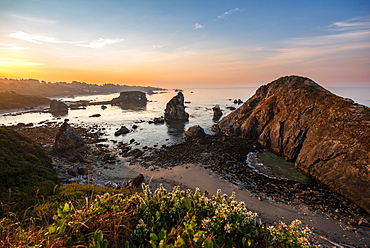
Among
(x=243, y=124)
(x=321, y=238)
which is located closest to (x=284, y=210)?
(x=321, y=238)

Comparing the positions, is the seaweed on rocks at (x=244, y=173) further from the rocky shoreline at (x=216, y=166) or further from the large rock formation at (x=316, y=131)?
the large rock formation at (x=316, y=131)

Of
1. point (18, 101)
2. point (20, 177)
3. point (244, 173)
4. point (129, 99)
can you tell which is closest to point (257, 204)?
point (244, 173)

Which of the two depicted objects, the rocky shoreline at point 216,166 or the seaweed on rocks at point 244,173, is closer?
the seaweed on rocks at point 244,173

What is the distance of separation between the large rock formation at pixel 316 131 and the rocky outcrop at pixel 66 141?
119 feet

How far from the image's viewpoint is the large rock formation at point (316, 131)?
61.7 ft

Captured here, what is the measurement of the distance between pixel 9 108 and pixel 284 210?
130053 mm

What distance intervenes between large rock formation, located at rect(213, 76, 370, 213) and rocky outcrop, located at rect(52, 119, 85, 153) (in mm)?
36246

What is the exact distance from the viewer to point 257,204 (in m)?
17.5

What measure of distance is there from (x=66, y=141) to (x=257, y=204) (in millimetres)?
36414

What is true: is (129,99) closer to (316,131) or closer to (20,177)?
(20,177)

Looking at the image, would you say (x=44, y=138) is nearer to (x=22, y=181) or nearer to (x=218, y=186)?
(x=22, y=181)

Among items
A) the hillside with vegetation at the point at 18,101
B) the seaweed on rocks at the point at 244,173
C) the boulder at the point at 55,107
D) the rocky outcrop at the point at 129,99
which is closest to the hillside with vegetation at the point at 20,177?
the seaweed on rocks at the point at 244,173

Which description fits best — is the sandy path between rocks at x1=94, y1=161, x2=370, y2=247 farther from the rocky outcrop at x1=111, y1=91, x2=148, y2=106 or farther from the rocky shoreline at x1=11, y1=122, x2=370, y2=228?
the rocky outcrop at x1=111, y1=91, x2=148, y2=106

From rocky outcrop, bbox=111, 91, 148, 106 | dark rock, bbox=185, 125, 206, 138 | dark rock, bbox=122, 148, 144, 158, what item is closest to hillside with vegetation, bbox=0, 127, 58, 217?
dark rock, bbox=122, 148, 144, 158
